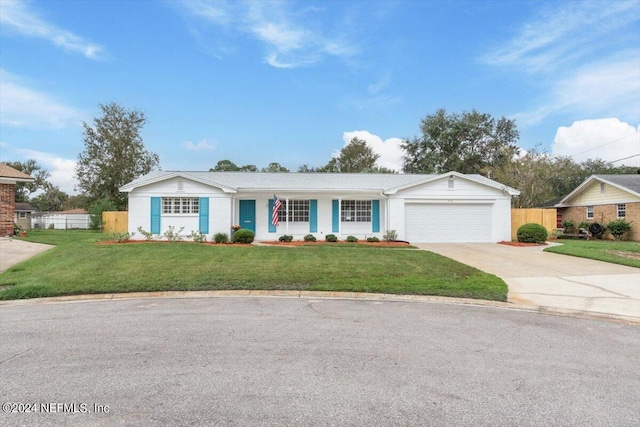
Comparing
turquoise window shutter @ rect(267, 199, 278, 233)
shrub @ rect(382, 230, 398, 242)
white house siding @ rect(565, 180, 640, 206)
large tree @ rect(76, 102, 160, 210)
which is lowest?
shrub @ rect(382, 230, 398, 242)

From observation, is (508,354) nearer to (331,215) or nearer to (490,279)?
(490,279)

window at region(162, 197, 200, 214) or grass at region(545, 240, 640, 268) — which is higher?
window at region(162, 197, 200, 214)

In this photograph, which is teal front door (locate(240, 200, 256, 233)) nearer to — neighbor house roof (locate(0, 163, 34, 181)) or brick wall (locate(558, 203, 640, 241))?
neighbor house roof (locate(0, 163, 34, 181))

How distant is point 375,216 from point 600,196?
53.1 ft

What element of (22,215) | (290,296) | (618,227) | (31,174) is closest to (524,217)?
(618,227)

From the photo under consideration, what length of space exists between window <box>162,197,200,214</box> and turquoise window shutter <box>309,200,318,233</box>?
5683mm

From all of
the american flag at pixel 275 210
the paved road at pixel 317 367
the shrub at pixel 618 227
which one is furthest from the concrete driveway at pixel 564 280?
the shrub at pixel 618 227

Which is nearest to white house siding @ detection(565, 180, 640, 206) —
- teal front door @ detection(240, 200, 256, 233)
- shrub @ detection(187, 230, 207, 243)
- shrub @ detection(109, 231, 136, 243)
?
teal front door @ detection(240, 200, 256, 233)

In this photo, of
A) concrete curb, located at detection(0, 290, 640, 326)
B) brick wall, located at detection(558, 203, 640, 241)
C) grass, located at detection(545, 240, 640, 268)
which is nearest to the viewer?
concrete curb, located at detection(0, 290, 640, 326)

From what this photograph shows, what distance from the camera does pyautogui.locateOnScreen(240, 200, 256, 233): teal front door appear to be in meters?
19.1

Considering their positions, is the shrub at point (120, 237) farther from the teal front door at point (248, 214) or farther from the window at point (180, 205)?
the teal front door at point (248, 214)

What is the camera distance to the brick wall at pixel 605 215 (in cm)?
2122

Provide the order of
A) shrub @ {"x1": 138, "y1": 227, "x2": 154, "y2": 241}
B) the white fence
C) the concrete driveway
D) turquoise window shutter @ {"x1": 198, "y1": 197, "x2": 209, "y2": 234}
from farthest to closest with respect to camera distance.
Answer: the white fence
turquoise window shutter @ {"x1": 198, "y1": 197, "x2": 209, "y2": 234}
shrub @ {"x1": 138, "y1": 227, "x2": 154, "y2": 241}
the concrete driveway

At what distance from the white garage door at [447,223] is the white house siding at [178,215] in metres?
9.47
